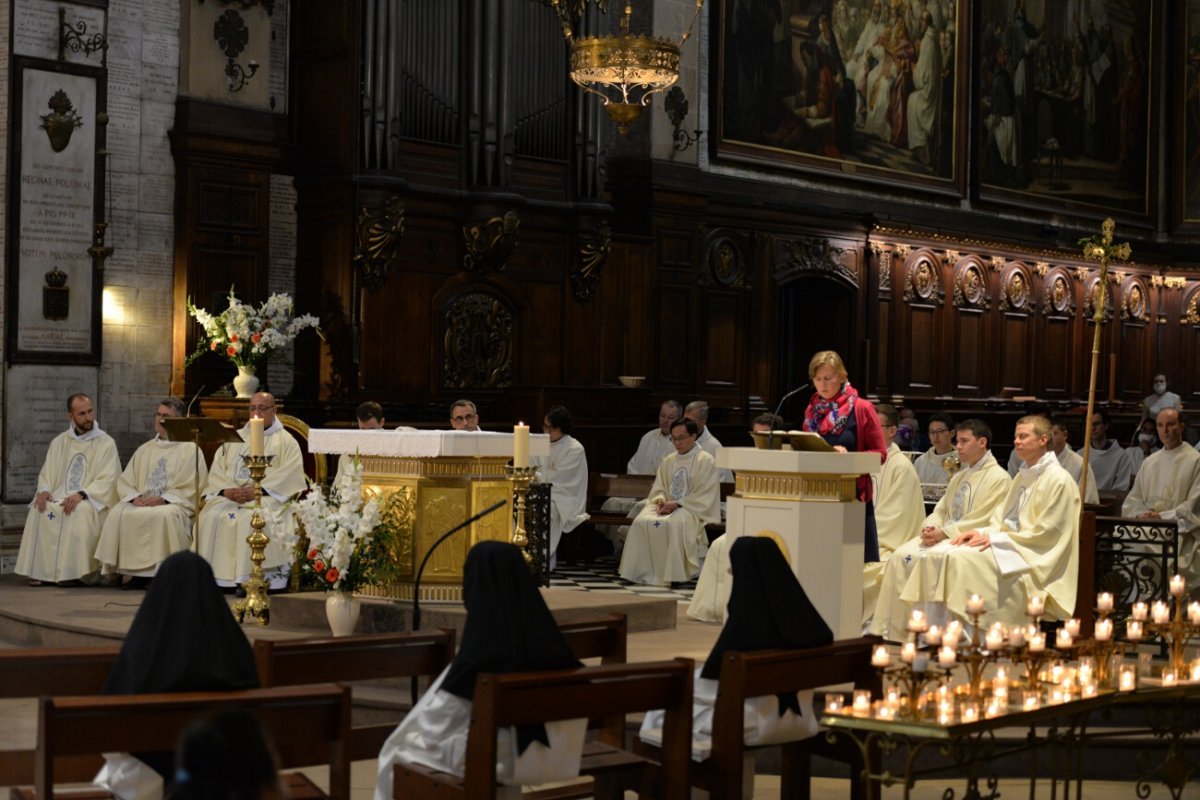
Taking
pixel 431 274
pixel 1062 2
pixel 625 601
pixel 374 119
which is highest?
pixel 1062 2

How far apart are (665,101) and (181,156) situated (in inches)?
231

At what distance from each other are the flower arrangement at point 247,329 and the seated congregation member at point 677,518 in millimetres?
3232

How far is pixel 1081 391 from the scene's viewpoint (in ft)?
80.5

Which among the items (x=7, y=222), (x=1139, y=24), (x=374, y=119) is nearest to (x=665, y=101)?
(x=374, y=119)

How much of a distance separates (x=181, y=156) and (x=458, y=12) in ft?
9.86

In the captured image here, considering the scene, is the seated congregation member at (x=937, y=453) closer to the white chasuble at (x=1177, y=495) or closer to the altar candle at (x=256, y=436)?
the white chasuble at (x=1177, y=495)

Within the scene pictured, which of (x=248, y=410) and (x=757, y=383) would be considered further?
(x=757, y=383)

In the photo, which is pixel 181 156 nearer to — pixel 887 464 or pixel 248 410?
pixel 248 410

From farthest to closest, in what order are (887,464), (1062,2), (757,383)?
(1062,2) < (757,383) < (887,464)

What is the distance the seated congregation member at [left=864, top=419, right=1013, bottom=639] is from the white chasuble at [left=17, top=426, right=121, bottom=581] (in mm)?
5723

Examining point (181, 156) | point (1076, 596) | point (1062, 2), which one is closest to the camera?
point (1076, 596)

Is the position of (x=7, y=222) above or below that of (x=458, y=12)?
below

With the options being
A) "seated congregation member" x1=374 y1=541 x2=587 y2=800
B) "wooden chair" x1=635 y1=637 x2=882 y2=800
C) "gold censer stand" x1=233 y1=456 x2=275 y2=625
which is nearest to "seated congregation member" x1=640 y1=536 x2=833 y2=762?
"wooden chair" x1=635 y1=637 x2=882 y2=800

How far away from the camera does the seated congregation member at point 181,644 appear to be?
15.4 feet
